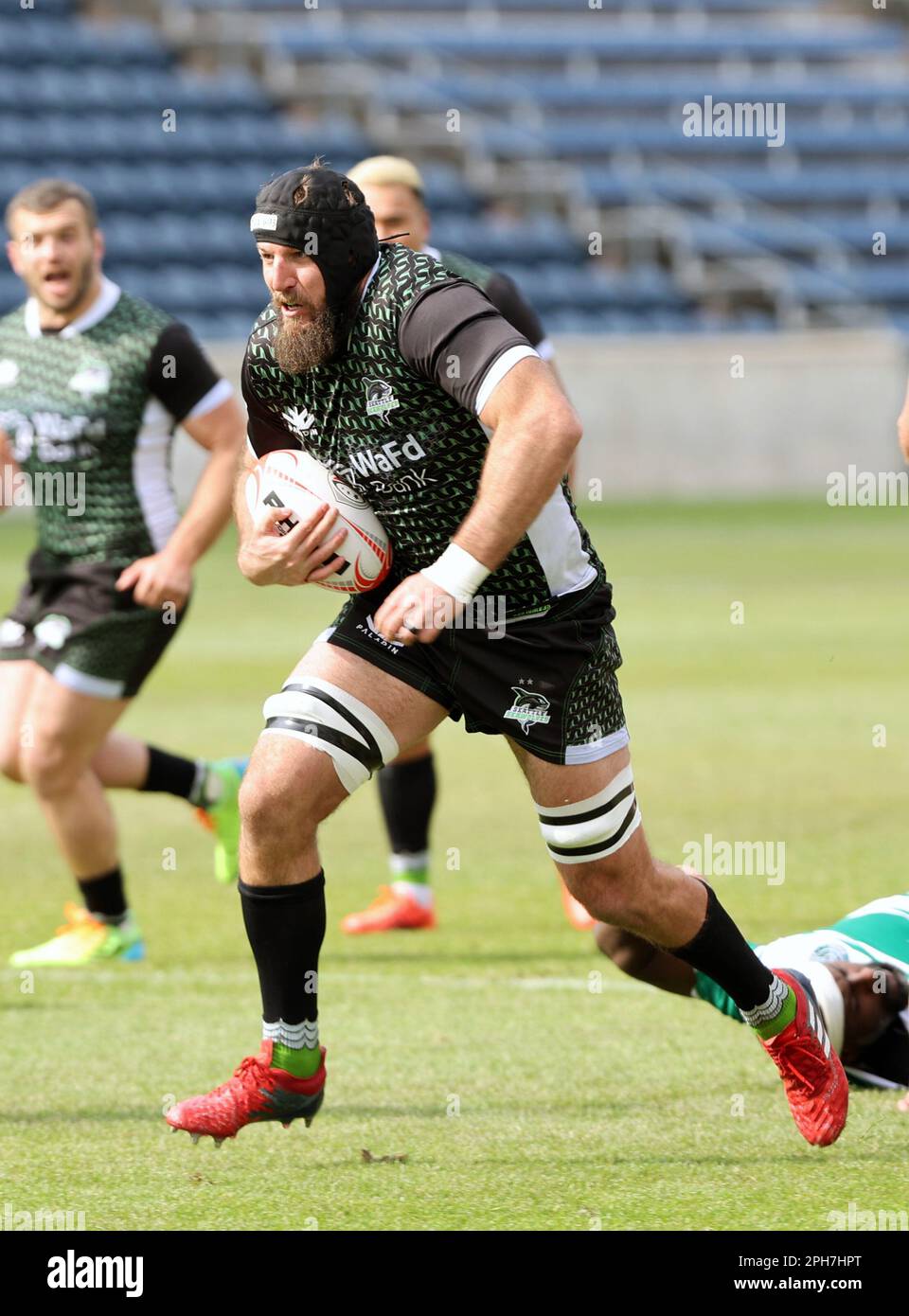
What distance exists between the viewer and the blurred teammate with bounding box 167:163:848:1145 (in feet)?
14.4

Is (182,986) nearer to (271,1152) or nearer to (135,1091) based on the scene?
(135,1091)

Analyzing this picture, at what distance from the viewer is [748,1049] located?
224 inches

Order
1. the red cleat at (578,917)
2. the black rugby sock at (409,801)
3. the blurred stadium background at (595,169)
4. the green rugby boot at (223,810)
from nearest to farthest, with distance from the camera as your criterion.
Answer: the red cleat at (578,917) → the black rugby sock at (409,801) → the green rugby boot at (223,810) → the blurred stadium background at (595,169)

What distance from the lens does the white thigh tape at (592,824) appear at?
456 centimetres

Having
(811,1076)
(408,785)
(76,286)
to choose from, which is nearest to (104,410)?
(76,286)

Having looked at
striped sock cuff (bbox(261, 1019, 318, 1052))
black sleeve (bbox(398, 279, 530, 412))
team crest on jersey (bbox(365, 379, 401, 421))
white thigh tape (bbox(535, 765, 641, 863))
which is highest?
black sleeve (bbox(398, 279, 530, 412))

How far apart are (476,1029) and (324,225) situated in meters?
2.58

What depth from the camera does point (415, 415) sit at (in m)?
4.41

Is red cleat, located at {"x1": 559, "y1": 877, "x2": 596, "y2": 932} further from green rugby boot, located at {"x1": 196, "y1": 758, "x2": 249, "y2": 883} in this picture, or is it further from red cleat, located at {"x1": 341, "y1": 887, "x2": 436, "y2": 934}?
green rugby boot, located at {"x1": 196, "y1": 758, "x2": 249, "y2": 883}

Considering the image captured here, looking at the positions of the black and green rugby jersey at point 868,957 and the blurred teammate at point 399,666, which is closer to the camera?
the blurred teammate at point 399,666

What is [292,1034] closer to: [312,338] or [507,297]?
[312,338]

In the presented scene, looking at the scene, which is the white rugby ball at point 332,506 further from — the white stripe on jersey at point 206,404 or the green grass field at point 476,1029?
the white stripe on jersey at point 206,404

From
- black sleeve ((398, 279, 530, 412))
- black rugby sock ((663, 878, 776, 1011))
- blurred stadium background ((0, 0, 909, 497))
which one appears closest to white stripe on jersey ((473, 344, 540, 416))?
black sleeve ((398, 279, 530, 412))

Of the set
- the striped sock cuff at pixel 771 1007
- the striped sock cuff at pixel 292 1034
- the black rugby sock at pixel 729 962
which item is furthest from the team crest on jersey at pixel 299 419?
the striped sock cuff at pixel 771 1007
